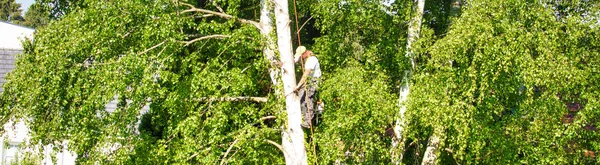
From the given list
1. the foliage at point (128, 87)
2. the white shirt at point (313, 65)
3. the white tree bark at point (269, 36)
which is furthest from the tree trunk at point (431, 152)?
the white tree bark at point (269, 36)

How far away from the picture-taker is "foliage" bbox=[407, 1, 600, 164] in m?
10.6

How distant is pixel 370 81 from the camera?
474 inches

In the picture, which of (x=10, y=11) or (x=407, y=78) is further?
(x=10, y=11)

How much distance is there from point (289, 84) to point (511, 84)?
9.64 ft

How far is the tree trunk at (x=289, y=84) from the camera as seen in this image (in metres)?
10.8

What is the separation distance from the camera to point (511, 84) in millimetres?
10922

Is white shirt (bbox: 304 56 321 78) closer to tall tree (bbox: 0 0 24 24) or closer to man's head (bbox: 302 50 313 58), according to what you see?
man's head (bbox: 302 50 313 58)

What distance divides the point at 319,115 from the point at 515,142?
309 centimetres

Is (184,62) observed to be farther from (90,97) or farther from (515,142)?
(515,142)

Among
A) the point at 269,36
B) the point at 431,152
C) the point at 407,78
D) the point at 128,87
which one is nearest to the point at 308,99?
the point at 269,36

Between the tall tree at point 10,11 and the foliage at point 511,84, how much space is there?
5044cm

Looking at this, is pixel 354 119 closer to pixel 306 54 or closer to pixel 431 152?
pixel 306 54

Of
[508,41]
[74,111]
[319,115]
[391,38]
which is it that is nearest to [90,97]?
[74,111]

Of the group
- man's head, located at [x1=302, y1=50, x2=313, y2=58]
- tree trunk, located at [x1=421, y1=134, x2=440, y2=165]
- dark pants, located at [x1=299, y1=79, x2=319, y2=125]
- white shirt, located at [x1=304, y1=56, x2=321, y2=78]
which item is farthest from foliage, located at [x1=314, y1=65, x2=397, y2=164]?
tree trunk, located at [x1=421, y1=134, x2=440, y2=165]
